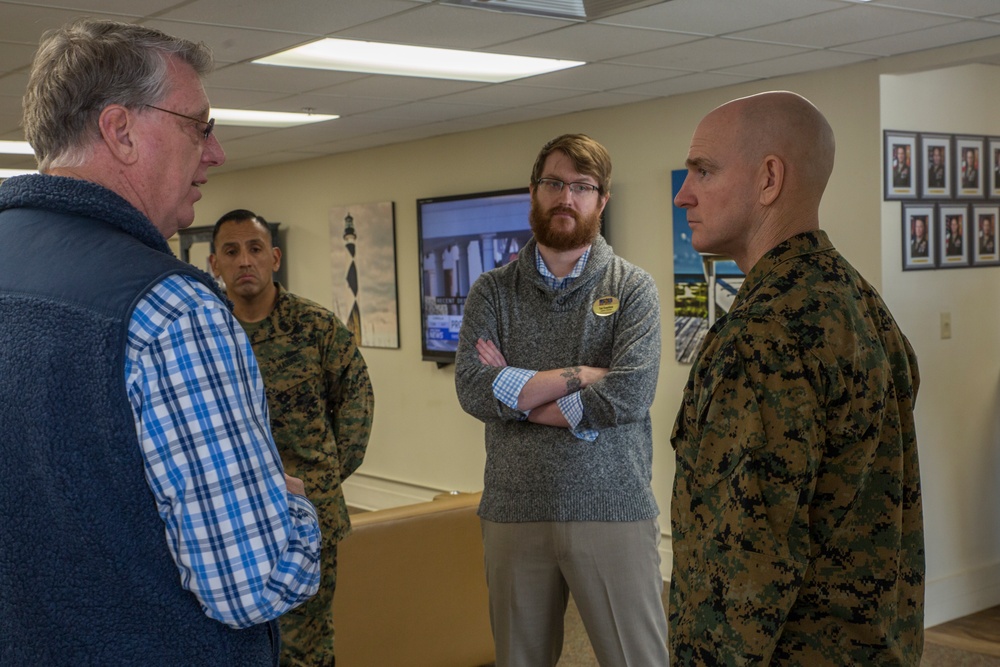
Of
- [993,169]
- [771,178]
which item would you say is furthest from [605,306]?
[993,169]

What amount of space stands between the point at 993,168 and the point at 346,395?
3544mm

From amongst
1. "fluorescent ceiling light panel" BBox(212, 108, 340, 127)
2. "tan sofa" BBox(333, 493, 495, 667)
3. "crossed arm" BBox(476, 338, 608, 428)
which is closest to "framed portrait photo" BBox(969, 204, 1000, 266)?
"tan sofa" BBox(333, 493, 495, 667)

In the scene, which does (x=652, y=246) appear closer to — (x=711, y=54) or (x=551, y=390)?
(x=711, y=54)

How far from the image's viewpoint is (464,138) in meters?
6.89

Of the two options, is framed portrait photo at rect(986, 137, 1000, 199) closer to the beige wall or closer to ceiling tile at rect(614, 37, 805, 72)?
the beige wall

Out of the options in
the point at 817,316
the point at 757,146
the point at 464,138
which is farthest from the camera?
the point at 464,138

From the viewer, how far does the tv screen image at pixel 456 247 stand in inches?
253

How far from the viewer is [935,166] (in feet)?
15.7

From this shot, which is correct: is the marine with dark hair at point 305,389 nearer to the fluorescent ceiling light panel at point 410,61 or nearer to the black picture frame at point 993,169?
the fluorescent ceiling light panel at point 410,61

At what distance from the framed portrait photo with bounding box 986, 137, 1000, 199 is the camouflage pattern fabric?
11.3 ft

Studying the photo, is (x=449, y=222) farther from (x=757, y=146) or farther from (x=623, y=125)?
(x=757, y=146)

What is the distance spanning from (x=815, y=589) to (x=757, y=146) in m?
0.70

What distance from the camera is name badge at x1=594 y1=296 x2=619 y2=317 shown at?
2.81 metres

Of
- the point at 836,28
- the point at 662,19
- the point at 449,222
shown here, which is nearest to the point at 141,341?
the point at 662,19
